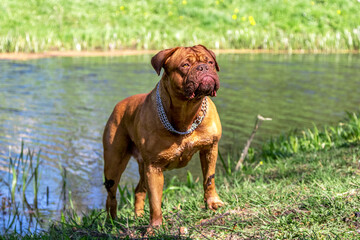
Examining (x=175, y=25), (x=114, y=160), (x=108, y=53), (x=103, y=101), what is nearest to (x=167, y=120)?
(x=114, y=160)

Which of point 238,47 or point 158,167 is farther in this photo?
point 238,47

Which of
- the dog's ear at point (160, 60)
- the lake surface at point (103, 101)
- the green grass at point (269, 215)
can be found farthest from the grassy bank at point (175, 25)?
the dog's ear at point (160, 60)

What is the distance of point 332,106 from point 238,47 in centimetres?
940

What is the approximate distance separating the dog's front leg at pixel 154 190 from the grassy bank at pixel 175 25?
1529 cm

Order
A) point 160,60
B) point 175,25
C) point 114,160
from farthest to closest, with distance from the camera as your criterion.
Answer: point 175,25, point 114,160, point 160,60

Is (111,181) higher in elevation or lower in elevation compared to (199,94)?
lower

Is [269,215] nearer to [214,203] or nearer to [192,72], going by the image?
[214,203]

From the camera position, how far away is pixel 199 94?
11.3ft

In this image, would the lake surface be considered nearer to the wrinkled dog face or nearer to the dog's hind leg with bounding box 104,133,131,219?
the dog's hind leg with bounding box 104,133,131,219

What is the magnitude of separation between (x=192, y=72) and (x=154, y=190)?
1022 mm

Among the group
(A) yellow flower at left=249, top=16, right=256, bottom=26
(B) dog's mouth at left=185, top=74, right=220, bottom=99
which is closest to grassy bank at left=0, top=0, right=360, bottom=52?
(A) yellow flower at left=249, top=16, right=256, bottom=26

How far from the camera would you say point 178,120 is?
3783 millimetres

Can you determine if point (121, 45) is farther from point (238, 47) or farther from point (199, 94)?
point (199, 94)

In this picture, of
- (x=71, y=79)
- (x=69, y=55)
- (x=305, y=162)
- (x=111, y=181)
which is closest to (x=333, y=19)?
(x=69, y=55)
